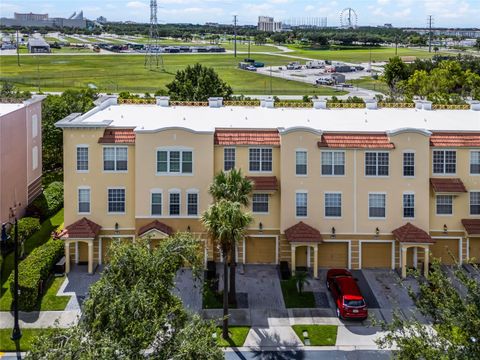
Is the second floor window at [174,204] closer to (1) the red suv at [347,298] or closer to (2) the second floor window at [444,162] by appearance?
(1) the red suv at [347,298]

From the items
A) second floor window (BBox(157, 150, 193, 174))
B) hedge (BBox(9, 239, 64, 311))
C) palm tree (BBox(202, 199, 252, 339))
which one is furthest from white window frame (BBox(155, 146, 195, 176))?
hedge (BBox(9, 239, 64, 311))

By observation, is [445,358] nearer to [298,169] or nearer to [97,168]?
[298,169]

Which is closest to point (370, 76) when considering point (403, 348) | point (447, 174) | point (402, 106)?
point (402, 106)

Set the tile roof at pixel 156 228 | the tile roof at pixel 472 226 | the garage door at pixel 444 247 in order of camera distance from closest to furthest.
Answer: the tile roof at pixel 156 228 → the tile roof at pixel 472 226 → the garage door at pixel 444 247

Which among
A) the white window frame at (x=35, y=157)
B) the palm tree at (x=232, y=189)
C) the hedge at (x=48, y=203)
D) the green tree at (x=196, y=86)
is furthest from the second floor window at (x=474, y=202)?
the green tree at (x=196, y=86)

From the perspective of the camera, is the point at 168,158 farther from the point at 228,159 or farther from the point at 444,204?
the point at 444,204
